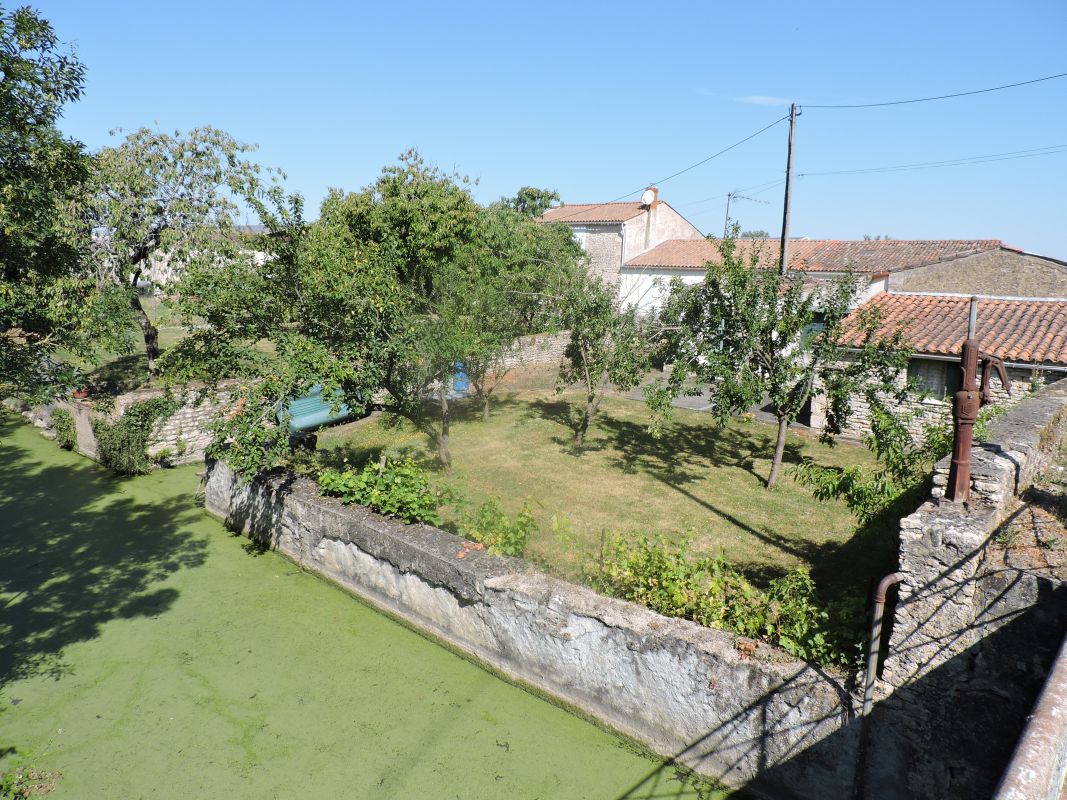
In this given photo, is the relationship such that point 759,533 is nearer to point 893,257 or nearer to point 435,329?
point 435,329

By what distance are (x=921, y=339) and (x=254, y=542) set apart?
1468 centimetres

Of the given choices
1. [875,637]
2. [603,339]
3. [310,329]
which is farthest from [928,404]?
[310,329]

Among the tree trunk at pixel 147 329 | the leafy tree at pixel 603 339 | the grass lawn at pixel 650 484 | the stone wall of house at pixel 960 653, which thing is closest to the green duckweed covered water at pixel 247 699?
the stone wall of house at pixel 960 653

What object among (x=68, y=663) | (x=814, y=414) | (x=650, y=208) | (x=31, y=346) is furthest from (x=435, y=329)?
(x=650, y=208)

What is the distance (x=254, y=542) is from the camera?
31.6ft

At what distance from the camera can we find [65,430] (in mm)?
13992

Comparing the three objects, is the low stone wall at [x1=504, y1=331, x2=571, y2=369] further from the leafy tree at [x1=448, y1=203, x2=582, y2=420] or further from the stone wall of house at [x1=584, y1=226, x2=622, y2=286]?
the stone wall of house at [x1=584, y1=226, x2=622, y2=286]

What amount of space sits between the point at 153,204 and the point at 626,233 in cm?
2189

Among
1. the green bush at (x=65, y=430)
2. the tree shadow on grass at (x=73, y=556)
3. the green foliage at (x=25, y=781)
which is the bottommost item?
the green foliage at (x=25, y=781)

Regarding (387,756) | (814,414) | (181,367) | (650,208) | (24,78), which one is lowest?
(387,756)

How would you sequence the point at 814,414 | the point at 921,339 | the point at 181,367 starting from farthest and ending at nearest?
the point at 814,414 → the point at 921,339 → the point at 181,367

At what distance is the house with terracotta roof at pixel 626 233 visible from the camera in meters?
31.8

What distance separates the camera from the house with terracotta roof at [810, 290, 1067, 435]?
13266 millimetres

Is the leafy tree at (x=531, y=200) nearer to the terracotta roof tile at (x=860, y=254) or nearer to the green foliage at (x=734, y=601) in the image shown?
the terracotta roof tile at (x=860, y=254)
